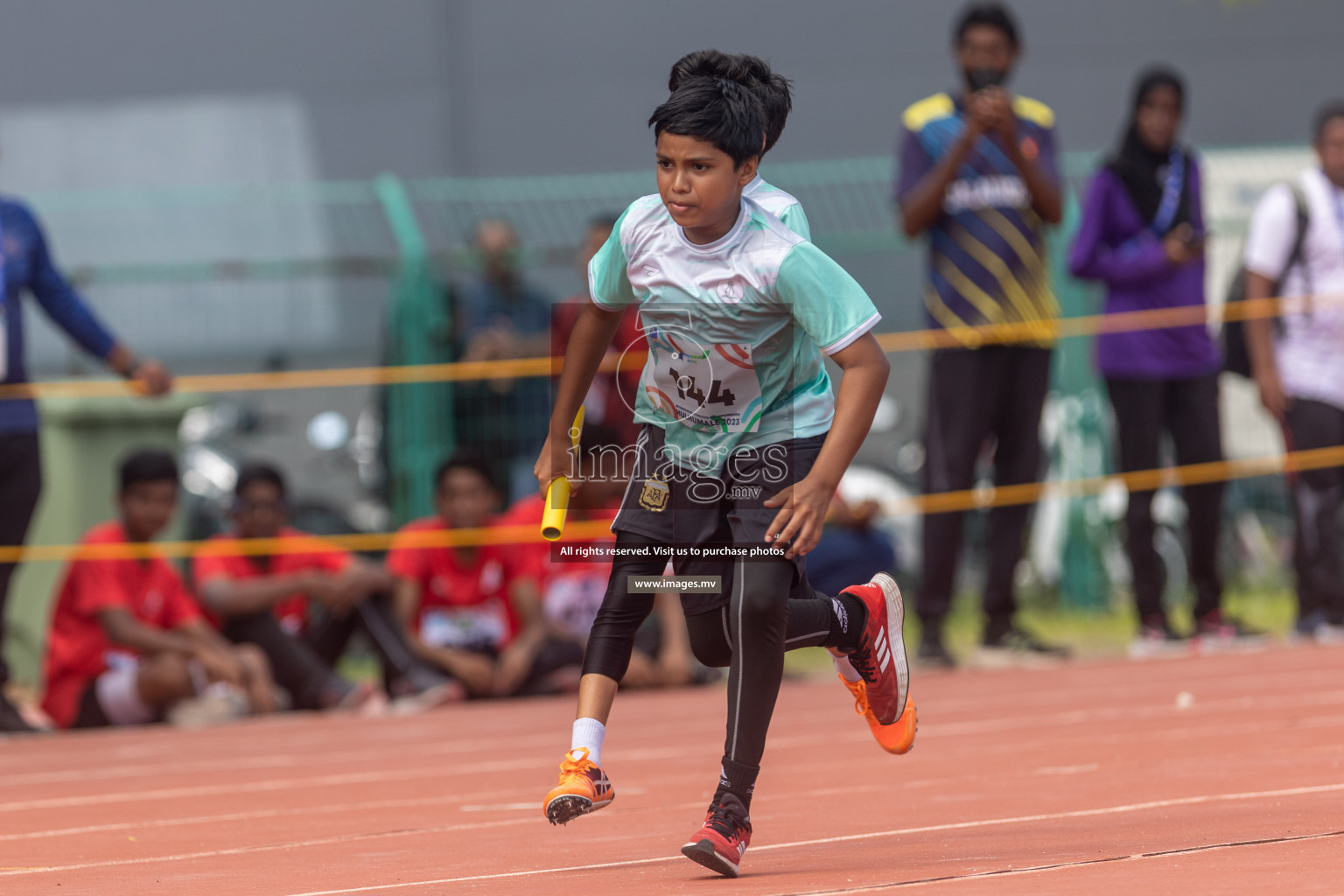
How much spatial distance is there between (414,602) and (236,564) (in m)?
0.80

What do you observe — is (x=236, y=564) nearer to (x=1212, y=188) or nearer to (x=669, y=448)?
(x=669, y=448)

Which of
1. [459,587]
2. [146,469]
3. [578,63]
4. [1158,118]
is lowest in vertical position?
[459,587]

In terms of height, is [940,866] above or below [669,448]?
below

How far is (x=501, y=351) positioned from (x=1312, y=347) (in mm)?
3976

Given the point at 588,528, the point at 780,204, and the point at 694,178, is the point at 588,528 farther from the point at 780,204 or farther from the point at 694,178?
the point at 694,178

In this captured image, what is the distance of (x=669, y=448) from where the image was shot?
4.13 m

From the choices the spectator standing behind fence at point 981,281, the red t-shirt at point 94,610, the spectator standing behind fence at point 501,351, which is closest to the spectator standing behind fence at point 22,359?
the red t-shirt at point 94,610

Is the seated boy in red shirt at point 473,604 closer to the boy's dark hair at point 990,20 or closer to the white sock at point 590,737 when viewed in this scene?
the boy's dark hair at point 990,20

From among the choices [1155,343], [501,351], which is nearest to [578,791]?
[1155,343]

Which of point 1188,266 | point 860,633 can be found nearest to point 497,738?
point 860,633

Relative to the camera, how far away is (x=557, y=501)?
422cm

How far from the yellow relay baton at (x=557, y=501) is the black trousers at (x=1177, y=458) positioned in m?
5.06

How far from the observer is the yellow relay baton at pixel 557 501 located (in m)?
4.18

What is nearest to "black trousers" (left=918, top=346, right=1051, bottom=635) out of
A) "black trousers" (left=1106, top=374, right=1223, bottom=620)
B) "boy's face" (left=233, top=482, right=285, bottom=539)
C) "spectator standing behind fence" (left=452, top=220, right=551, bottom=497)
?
"black trousers" (left=1106, top=374, right=1223, bottom=620)
